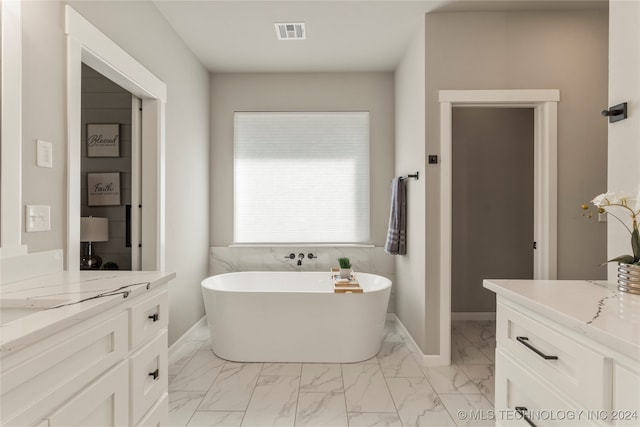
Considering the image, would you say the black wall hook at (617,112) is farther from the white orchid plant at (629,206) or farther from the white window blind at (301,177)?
the white window blind at (301,177)

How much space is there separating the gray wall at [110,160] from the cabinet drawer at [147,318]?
1935 millimetres

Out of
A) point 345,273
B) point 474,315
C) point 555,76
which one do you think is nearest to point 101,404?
point 345,273

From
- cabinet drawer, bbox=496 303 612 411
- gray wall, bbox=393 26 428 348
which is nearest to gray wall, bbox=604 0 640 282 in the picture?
cabinet drawer, bbox=496 303 612 411

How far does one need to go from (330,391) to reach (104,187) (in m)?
2.54

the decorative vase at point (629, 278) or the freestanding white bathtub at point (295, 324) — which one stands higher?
the decorative vase at point (629, 278)

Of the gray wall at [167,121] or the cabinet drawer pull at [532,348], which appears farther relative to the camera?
the gray wall at [167,121]

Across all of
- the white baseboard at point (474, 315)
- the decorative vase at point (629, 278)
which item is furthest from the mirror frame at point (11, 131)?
the white baseboard at point (474, 315)

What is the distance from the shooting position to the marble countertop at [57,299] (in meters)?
0.83

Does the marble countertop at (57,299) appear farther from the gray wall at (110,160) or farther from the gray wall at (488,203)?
the gray wall at (488,203)

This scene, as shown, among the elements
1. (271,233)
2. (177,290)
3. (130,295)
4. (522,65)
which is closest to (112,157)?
(177,290)

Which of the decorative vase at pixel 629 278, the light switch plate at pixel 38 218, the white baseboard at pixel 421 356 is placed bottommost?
the white baseboard at pixel 421 356

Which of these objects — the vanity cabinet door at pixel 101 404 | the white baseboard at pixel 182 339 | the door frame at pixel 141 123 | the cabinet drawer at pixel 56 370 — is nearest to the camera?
the cabinet drawer at pixel 56 370

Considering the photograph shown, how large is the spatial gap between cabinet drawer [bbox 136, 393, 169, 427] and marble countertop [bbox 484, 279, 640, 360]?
4.58 feet

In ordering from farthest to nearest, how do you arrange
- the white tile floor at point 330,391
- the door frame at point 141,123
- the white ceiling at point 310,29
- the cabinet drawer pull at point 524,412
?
the white ceiling at point 310,29 → the white tile floor at point 330,391 → the door frame at point 141,123 → the cabinet drawer pull at point 524,412
